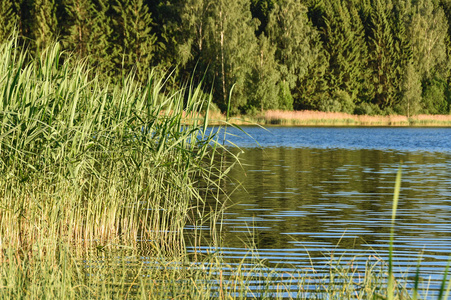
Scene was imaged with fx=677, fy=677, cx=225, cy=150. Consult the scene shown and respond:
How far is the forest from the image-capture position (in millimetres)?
58719

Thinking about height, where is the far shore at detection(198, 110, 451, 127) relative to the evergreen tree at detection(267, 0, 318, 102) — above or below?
below

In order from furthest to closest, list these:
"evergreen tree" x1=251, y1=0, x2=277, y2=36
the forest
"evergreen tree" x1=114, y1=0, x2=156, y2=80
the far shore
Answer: "evergreen tree" x1=251, y1=0, x2=277, y2=36 → "evergreen tree" x1=114, y1=0, x2=156, y2=80 → the forest → the far shore

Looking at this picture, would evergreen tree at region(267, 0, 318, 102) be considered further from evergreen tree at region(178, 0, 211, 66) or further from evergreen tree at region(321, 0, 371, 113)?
evergreen tree at region(321, 0, 371, 113)

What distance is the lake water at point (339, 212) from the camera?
28.3 ft

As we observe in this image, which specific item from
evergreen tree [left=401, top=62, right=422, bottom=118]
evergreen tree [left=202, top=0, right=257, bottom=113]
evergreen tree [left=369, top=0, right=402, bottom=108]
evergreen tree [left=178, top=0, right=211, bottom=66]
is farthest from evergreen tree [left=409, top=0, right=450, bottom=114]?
evergreen tree [left=178, top=0, right=211, bottom=66]

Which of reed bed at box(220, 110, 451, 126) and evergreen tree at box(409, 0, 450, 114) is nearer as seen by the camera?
reed bed at box(220, 110, 451, 126)

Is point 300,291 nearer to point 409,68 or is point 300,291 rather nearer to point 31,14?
point 31,14

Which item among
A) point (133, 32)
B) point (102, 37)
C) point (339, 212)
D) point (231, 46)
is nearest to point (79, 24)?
point (102, 37)

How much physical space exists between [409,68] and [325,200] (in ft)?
197

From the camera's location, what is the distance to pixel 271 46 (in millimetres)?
61312

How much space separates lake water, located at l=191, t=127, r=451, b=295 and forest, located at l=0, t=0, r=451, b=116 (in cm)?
2898

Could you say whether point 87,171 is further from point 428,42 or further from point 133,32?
point 428,42

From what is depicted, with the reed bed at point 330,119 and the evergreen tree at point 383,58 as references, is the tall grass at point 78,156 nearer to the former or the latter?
the reed bed at point 330,119

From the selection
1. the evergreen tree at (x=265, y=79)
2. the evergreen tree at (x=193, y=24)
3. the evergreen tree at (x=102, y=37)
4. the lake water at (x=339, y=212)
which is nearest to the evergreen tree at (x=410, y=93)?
the evergreen tree at (x=265, y=79)
